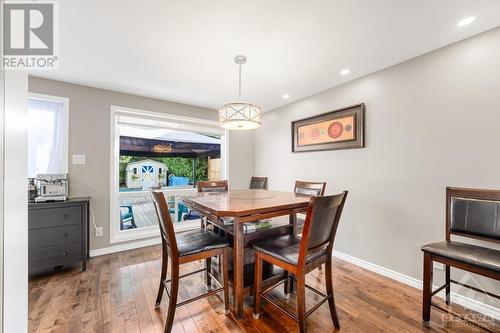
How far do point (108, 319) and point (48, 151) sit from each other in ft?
7.57

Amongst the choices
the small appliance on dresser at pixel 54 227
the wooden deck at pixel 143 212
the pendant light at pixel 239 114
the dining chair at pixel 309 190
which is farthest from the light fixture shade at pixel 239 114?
the wooden deck at pixel 143 212

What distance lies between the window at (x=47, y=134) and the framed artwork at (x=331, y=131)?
331cm

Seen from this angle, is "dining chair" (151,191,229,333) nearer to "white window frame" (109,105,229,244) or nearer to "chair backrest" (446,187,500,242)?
"white window frame" (109,105,229,244)

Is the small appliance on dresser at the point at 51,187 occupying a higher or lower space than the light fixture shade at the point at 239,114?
lower

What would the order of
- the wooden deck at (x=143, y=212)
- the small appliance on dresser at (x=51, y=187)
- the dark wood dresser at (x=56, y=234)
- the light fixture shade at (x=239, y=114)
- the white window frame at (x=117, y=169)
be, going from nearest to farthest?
the light fixture shade at (x=239, y=114), the dark wood dresser at (x=56, y=234), the small appliance on dresser at (x=51, y=187), the white window frame at (x=117, y=169), the wooden deck at (x=143, y=212)

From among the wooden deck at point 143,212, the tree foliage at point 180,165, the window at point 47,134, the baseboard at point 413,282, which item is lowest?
the baseboard at point 413,282

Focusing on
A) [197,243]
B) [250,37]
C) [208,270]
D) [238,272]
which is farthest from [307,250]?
[250,37]

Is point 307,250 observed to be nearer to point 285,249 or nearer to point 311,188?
point 285,249

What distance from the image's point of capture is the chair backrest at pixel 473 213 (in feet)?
5.30

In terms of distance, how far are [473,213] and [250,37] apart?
2369mm

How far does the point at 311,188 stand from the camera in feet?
8.48

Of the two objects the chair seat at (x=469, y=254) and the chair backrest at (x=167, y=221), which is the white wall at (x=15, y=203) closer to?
the chair backrest at (x=167, y=221)

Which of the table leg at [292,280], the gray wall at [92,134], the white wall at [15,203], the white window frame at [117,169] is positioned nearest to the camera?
the white wall at [15,203]

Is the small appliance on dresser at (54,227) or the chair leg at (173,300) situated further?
the small appliance on dresser at (54,227)
